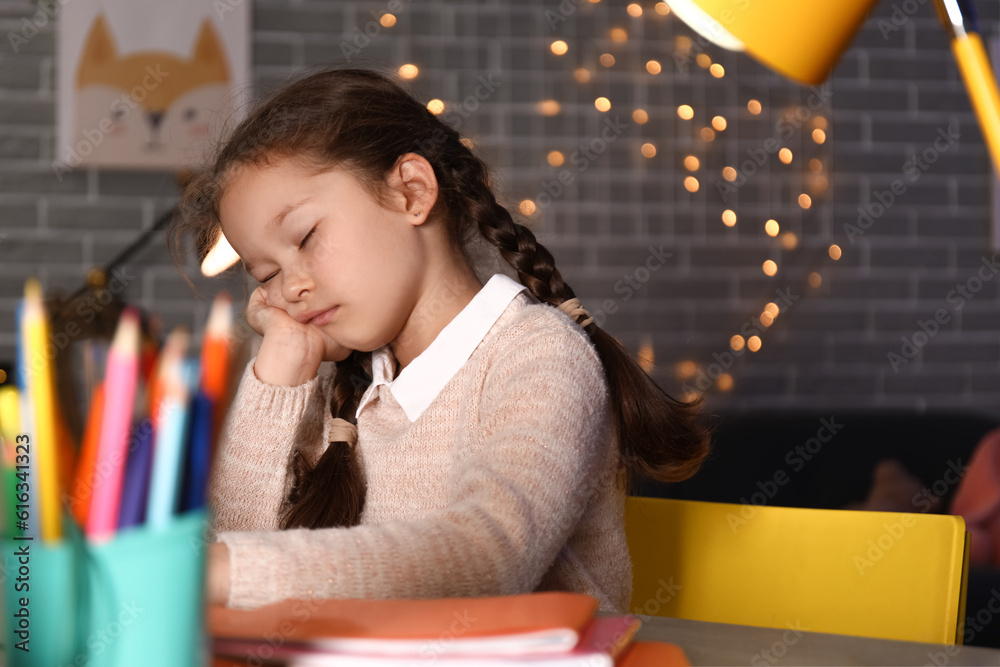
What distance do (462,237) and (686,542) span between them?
0.40 m

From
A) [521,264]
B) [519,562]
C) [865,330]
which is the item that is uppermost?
[521,264]

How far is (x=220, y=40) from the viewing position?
246cm

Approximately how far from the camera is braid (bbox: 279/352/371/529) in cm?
98

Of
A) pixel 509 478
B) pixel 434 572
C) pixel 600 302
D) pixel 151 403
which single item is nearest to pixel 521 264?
pixel 509 478

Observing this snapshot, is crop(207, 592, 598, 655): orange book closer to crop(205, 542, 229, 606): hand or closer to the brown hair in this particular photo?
crop(205, 542, 229, 606): hand

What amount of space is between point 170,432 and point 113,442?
0.06ft

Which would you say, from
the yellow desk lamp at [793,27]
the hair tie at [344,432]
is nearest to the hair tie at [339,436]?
the hair tie at [344,432]

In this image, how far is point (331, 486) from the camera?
3.29 feet

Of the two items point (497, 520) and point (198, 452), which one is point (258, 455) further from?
point (198, 452)

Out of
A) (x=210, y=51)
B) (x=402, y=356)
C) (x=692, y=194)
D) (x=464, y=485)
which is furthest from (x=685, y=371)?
(x=464, y=485)

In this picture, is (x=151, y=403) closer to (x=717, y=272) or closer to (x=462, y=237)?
(x=462, y=237)

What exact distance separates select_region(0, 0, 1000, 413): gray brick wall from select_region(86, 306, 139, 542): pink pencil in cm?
219

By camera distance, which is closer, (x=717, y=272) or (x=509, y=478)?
(x=509, y=478)

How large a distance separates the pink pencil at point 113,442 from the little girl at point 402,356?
1.24 feet
